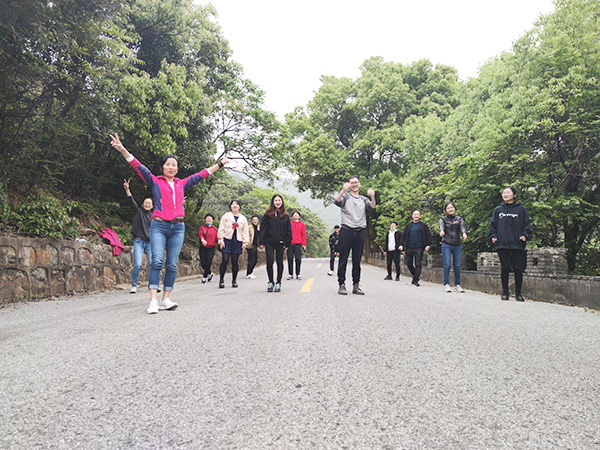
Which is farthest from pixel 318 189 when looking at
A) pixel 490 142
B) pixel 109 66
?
pixel 109 66

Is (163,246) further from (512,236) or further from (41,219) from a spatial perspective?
(512,236)

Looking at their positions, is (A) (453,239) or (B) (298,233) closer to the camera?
(A) (453,239)

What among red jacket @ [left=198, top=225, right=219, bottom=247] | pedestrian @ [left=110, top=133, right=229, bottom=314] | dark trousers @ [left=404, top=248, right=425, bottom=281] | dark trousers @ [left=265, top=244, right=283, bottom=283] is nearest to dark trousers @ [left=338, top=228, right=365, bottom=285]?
dark trousers @ [left=265, top=244, right=283, bottom=283]

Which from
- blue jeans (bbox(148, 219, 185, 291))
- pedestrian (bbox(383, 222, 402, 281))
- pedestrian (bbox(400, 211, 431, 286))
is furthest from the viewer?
pedestrian (bbox(383, 222, 402, 281))

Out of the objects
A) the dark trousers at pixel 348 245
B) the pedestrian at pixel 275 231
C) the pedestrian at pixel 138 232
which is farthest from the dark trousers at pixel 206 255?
the dark trousers at pixel 348 245

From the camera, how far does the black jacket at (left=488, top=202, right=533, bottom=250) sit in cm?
743

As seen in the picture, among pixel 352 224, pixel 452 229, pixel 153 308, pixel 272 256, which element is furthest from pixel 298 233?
pixel 153 308

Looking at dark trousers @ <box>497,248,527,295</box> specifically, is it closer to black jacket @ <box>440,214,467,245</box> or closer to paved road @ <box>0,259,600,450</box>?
black jacket @ <box>440,214,467,245</box>

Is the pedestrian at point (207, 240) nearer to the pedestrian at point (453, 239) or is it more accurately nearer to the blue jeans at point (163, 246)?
the blue jeans at point (163, 246)

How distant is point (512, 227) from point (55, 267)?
9.09m

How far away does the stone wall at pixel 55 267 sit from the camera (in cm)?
656

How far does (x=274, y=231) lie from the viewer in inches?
329

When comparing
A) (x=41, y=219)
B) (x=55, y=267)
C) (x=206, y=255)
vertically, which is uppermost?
(x=41, y=219)

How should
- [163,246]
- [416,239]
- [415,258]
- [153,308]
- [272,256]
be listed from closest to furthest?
1. [153,308]
2. [163,246]
3. [272,256]
4. [415,258]
5. [416,239]
